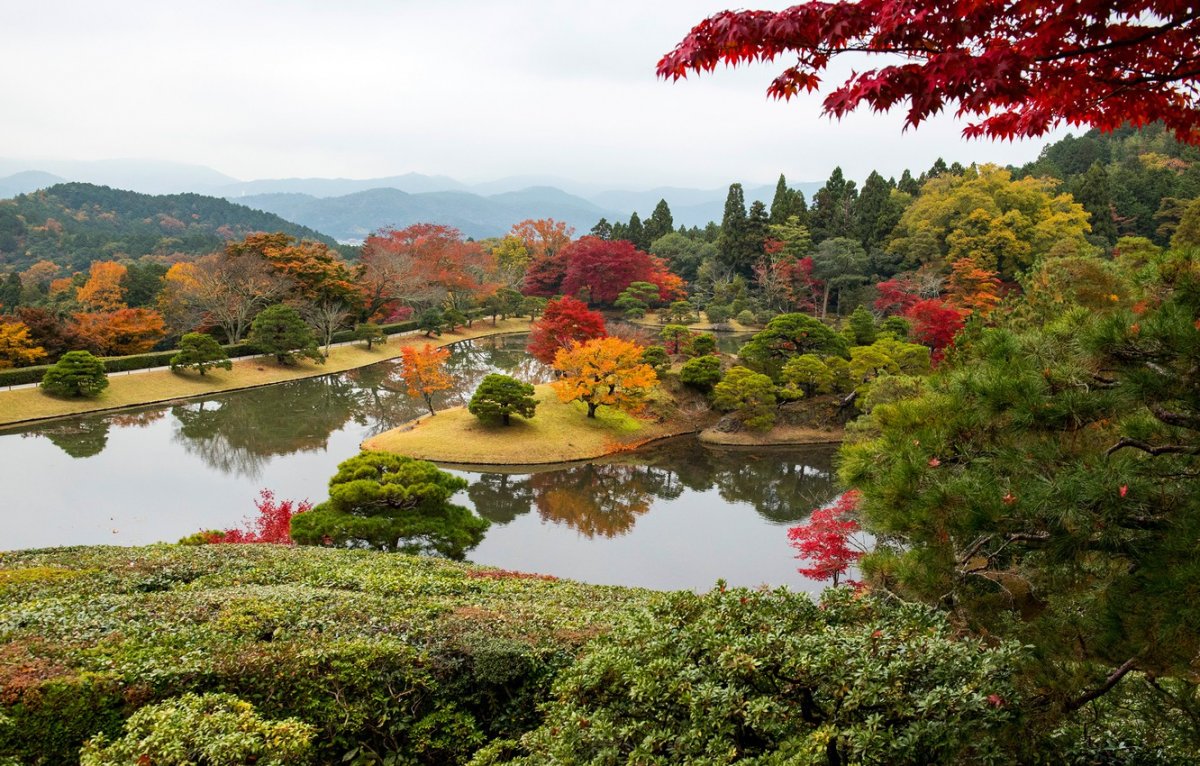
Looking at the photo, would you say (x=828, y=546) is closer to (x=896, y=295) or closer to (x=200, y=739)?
(x=200, y=739)

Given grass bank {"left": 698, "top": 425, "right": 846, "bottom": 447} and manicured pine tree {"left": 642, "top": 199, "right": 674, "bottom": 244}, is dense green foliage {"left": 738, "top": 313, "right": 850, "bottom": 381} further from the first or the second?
manicured pine tree {"left": 642, "top": 199, "right": 674, "bottom": 244}

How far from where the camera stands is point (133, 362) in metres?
22.5

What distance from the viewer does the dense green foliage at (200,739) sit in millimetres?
2965

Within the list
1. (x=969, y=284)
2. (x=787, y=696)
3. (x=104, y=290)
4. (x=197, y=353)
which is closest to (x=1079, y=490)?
(x=787, y=696)

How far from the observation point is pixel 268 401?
21688 millimetres

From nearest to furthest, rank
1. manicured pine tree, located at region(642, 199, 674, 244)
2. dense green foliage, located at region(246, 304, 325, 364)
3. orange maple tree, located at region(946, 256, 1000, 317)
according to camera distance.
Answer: dense green foliage, located at region(246, 304, 325, 364)
orange maple tree, located at region(946, 256, 1000, 317)
manicured pine tree, located at region(642, 199, 674, 244)

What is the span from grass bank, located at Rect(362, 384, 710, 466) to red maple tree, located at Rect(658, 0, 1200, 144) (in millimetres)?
14649

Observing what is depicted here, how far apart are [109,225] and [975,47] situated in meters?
84.9

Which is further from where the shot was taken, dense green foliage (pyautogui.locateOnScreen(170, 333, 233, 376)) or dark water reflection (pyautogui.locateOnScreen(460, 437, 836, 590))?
dense green foliage (pyautogui.locateOnScreen(170, 333, 233, 376))

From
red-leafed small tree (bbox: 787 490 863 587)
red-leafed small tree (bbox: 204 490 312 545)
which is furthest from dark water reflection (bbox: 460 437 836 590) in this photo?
red-leafed small tree (bbox: 204 490 312 545)

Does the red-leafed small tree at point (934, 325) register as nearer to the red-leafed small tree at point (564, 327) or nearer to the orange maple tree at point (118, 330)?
the red-leafed small tree at point (564, 327)

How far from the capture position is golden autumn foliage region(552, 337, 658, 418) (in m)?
18.4

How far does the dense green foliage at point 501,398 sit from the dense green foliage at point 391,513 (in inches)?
261

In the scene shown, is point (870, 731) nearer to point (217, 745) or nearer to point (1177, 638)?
point (1177, 638)
